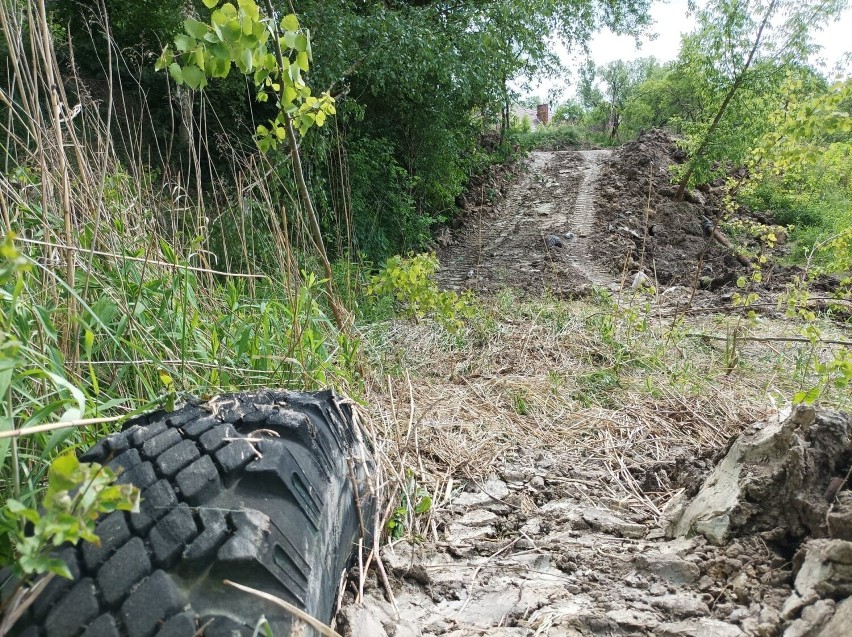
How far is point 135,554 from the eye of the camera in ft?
3.23

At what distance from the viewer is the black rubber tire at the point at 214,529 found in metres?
0.92

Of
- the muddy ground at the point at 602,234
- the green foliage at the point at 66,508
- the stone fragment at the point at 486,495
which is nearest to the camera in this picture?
the green foliage at the point at 66,508

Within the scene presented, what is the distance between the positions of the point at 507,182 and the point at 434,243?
3658 mm

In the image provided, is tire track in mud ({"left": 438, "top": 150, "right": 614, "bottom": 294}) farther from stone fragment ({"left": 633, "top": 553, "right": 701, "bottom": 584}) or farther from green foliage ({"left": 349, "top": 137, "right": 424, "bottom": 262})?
stone fragment ({"left": 633, "top": 553, "right": 701, "bottom": 584})

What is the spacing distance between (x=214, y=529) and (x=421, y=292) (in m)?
3.71

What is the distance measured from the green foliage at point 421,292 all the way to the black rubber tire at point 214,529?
119 inches

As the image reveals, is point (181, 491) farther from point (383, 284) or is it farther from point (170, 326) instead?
point (383, 284)

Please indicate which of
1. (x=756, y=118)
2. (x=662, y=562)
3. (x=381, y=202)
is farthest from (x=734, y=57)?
(x=662, y=562)

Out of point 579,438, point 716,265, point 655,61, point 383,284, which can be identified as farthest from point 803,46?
point 655,61

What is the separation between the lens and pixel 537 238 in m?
9.30

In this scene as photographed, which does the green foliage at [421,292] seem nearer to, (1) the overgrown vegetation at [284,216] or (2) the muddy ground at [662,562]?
(1) the overgrown vegetation at [284,216]

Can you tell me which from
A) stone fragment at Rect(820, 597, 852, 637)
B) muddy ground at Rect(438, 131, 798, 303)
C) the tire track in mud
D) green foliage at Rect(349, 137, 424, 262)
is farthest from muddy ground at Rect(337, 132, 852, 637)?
green foliage at Rect(349, 137, 424, 262)

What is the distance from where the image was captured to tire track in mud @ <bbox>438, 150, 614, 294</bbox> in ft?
24.4

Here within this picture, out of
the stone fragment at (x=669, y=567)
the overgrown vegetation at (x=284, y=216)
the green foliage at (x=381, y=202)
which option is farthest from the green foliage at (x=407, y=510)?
the green foliage at (x=381, y=202)
